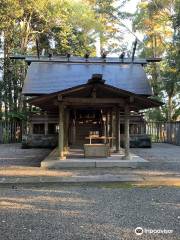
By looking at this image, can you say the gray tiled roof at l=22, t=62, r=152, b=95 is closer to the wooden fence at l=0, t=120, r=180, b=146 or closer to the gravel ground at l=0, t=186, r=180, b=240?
the gravel ground at l=0, t=186, r=180, b=240

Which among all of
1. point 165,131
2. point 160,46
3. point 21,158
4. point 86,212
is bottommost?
point 86,212

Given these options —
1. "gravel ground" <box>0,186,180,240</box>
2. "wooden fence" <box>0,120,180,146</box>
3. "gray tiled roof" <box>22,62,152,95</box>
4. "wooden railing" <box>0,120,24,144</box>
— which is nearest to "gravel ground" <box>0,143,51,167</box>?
"gray tiled roof" <box>22,62,152,95</box>

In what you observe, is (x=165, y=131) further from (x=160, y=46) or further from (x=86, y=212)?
(x=86, y=212)

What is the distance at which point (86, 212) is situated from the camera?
5.45 meters

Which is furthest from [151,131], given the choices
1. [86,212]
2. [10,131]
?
[86,212]

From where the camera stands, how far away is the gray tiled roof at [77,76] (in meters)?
13.4

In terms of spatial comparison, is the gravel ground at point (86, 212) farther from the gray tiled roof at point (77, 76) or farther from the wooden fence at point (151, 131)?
the wooden fence at point (151, 131)

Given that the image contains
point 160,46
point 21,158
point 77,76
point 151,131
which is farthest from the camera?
point 160,46

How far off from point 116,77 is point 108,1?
724 inches

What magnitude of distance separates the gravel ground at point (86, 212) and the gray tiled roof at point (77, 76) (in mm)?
6507

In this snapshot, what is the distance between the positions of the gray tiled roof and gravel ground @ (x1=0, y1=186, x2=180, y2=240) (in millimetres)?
6507

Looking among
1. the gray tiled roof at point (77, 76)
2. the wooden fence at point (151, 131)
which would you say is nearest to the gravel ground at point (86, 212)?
the gray tiled roof at point (77, 76)

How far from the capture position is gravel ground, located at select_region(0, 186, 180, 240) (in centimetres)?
443

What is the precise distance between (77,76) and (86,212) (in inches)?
362
